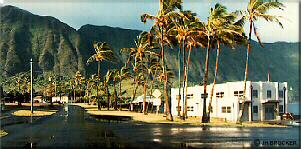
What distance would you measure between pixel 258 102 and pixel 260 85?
113 inches

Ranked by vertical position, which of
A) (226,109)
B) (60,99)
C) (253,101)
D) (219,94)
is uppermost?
(219,94)

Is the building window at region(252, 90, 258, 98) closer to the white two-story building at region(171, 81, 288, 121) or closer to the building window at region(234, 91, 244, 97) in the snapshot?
the white two-story building at region(171, 81, 288, 121)

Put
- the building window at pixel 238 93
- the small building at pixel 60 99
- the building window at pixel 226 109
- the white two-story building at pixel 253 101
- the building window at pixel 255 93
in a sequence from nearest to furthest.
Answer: the white two-story building at pixel 253 101, the building window at pixel 238 93, the building window at pixel 255 93, the building window at pixel 226 109, the small building at pixel 60 99

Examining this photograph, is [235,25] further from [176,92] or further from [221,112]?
[176,92]

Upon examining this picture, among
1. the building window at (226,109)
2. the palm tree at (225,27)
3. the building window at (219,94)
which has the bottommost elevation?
the building window at (226,109)

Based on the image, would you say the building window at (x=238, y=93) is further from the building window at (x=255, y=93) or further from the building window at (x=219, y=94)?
the building window at (x=219, y=94)

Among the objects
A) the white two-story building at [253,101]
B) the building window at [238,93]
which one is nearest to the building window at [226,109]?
the white two-story building at [253,101]

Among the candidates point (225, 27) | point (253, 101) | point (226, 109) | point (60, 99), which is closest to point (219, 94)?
point (226, 109)

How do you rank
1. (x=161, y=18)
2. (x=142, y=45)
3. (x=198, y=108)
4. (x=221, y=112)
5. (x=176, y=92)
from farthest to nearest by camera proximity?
1. (x=176, y=92)
2. (x=142, y=45)
3. (x=198, y=108)
4. (x=221, y=112)
5. (x=161, y=18)

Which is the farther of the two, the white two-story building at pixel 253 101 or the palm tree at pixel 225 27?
the white two-story building at pixel 253 101

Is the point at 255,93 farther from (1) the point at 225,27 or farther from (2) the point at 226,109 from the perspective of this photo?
(1) the point at 225,27

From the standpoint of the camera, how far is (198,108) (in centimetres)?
7244

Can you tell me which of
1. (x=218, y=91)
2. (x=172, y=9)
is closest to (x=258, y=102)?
(x=218, y=91)

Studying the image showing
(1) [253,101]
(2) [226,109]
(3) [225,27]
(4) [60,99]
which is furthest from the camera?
(4) [60,99]
